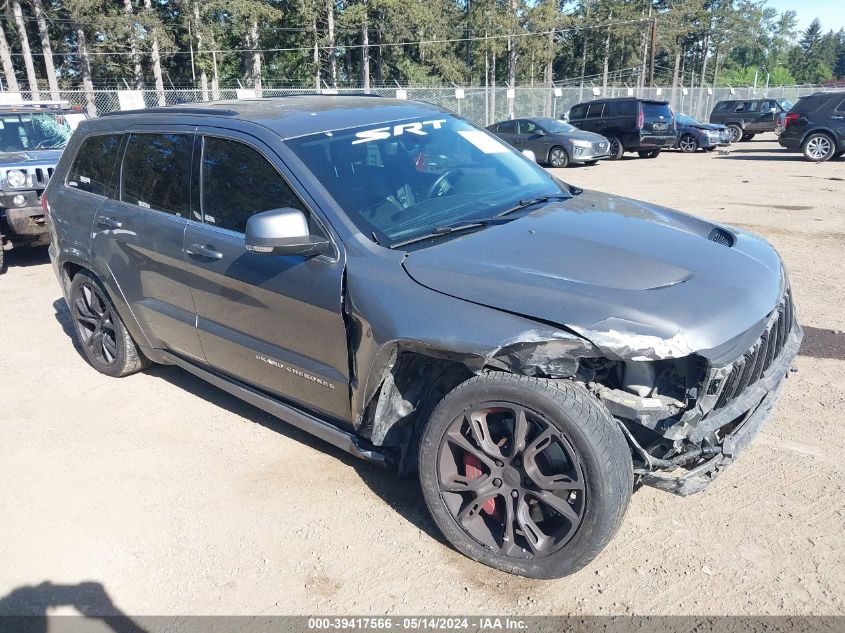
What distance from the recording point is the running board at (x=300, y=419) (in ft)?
10.5

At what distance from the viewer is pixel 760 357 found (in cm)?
284

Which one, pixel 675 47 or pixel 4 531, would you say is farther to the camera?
pixel 675 47

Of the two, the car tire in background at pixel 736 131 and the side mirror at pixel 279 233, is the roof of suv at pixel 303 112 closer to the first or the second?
the side mirror at pixel 279 233

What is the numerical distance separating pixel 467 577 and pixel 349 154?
2.09 meters

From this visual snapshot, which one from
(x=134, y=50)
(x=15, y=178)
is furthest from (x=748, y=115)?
(x=134, y=50)

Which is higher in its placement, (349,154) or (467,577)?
(349,154)

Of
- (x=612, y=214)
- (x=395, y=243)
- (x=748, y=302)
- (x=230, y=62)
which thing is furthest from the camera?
(x=230, y=62)

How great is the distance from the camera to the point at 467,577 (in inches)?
113

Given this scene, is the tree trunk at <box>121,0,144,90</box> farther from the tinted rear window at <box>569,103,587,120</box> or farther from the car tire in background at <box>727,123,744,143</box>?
the car tire in background at <box>727,123,744,143</box>

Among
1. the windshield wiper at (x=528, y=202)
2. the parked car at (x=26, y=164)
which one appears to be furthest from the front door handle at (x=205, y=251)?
the parked car at (x=26, y=164)

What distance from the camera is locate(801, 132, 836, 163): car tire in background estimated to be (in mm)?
17641

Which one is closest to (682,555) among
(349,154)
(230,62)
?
(349,154)

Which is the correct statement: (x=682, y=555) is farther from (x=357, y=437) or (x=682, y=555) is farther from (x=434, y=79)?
(x=434, y=79)

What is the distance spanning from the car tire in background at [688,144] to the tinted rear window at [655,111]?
2358 millimetres
